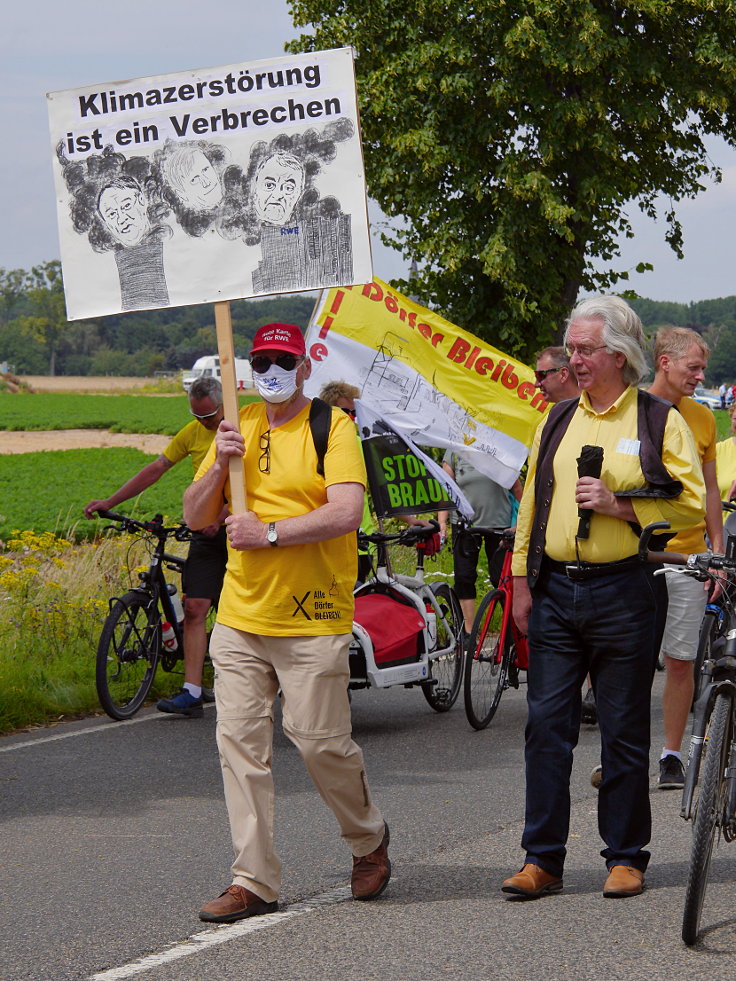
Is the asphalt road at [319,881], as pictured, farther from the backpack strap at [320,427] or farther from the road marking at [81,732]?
the backpack strap at [320,427]

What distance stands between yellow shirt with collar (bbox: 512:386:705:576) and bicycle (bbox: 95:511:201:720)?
4.24 meters

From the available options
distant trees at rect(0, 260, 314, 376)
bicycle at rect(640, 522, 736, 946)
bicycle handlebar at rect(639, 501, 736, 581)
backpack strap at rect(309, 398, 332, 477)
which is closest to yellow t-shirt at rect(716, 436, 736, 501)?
bicycle handlebar at rect(639, 501, 736, 581)

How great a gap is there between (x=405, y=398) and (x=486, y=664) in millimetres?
2212

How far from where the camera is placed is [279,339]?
5.11 metres

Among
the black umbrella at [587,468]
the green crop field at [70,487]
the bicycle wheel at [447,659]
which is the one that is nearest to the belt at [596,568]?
the black umbrella at [587,468]

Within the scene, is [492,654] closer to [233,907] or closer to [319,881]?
[319,881]

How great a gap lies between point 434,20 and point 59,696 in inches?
804

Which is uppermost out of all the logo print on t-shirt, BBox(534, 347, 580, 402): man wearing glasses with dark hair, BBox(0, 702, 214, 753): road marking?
BBox(534, 347, 580, 402): man wearing glasses with dark hair

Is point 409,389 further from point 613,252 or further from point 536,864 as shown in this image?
point 613,252

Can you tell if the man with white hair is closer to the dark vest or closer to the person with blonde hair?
the dark vest

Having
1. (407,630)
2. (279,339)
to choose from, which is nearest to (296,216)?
(279,339)

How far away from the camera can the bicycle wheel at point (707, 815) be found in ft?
14.6

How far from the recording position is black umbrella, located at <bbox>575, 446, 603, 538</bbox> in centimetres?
502

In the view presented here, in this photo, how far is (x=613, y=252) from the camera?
27891 millimetres
